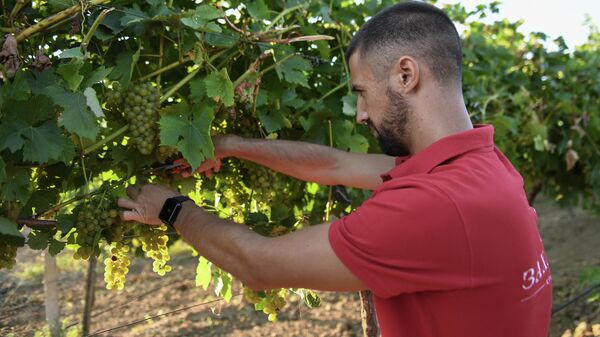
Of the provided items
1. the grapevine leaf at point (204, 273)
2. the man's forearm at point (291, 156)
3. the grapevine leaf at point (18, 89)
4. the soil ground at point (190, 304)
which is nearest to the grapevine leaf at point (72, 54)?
the grapevine leaf at point (18, 89)

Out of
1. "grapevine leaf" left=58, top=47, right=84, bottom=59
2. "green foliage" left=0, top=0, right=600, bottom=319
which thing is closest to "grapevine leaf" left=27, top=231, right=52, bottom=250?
"green foliage" left=0, top=0, right=600, bottom=319

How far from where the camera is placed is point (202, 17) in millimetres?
2047

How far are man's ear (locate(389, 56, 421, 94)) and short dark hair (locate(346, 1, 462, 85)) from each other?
21 mm

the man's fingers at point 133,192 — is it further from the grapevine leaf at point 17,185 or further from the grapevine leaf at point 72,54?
the grapevine leaf at point 72,54

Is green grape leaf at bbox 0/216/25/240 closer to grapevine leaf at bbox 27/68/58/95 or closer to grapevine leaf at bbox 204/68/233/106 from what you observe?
grapevine leaf at bbox 27/68/58/95

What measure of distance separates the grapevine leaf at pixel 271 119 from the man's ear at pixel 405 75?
0.73m

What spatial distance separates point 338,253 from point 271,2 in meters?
1.37

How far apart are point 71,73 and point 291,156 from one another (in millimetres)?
937

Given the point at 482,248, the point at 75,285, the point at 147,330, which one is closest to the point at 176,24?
the point at 482,248

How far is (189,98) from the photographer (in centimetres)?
233

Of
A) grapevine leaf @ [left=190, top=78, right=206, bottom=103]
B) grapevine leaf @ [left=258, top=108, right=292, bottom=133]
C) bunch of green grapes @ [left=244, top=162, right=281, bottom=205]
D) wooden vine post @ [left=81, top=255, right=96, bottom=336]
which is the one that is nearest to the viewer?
grapevine leaf @ [left=190, top=78, right=206, bottom=103]

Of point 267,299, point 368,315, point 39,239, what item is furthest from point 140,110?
point 368,315

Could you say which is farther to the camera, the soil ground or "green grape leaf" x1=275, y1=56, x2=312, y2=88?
the soil ground

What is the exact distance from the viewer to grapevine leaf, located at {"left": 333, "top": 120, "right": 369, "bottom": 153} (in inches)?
115
